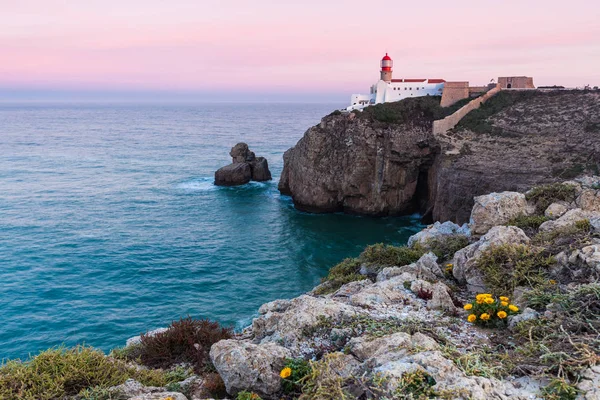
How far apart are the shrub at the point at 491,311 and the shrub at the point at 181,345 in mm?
5473

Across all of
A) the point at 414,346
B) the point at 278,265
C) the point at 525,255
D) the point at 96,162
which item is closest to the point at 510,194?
the point at 525,255

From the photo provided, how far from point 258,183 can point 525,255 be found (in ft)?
166

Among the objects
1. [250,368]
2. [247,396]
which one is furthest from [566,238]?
[247,396]

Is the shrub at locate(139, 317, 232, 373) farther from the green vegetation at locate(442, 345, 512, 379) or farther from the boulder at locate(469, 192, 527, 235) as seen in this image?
the boulder at locate(469, 192, 527, 235)

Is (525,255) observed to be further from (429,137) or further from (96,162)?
(96,162)

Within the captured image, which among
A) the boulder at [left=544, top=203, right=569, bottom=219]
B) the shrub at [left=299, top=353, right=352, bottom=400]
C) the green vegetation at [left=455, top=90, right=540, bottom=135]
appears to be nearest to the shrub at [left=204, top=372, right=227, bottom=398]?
the shrub at [left=299, top=353, right=352, bottom=400]

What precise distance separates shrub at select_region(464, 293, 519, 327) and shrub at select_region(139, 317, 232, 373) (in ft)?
18.0

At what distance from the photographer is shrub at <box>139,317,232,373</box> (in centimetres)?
858

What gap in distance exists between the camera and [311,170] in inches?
1876

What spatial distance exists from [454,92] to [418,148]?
1434cm

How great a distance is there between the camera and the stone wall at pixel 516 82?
55.1 m

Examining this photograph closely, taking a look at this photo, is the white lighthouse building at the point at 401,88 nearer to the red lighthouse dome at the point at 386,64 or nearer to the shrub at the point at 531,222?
the red lighthouse dome at the point at 386,64

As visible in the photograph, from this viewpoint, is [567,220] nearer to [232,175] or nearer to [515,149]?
[515,149]

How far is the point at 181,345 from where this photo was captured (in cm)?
898
